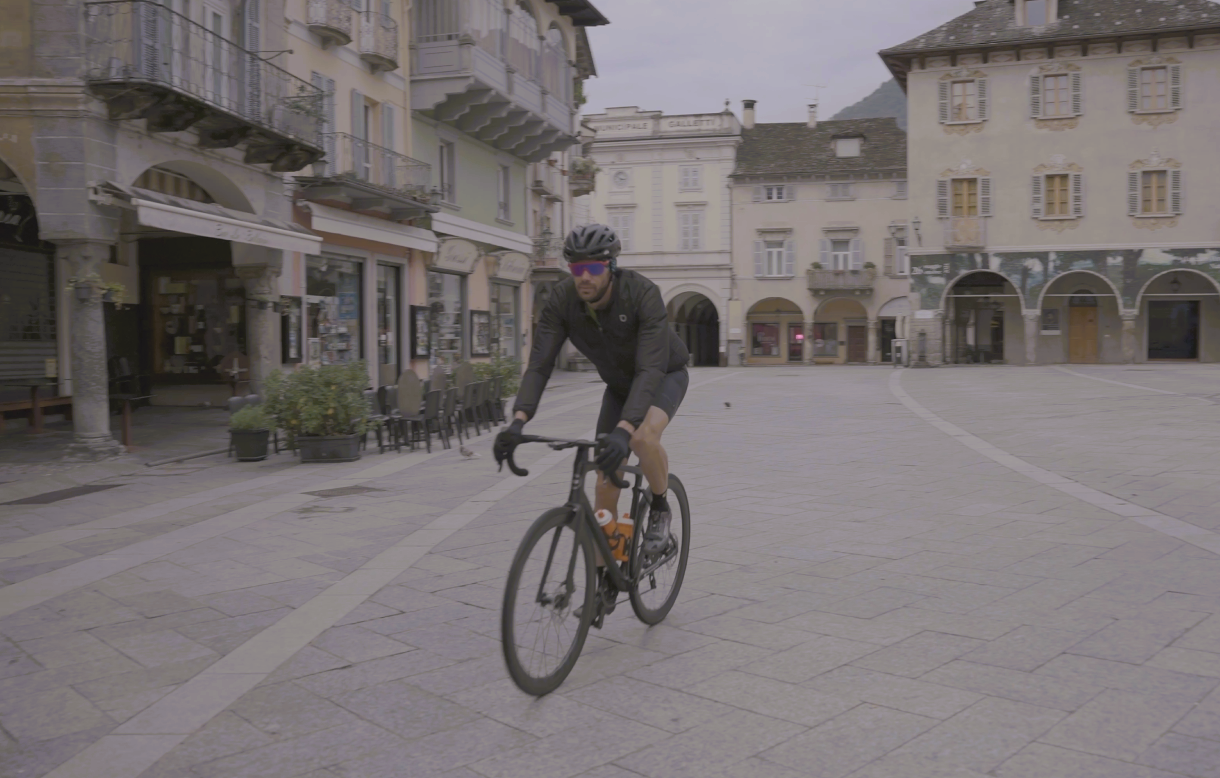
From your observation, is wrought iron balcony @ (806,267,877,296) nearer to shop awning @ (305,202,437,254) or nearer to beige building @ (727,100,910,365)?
beige building @ (727,100,910,365)

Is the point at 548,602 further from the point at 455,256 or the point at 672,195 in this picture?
the point at 672,195

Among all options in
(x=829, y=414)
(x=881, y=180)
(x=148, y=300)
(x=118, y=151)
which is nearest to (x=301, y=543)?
(x=118, y=151)

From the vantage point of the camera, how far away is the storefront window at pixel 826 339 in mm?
Answer: 52000

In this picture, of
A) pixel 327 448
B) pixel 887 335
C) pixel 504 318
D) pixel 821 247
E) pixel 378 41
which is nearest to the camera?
pixel 327 448

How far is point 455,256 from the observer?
25.3 meters

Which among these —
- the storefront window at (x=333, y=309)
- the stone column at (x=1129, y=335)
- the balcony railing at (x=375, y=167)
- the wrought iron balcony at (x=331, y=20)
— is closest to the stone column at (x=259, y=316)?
the storefront window at (x=333, y=309)

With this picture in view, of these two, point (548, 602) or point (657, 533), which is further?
point (657, 533)

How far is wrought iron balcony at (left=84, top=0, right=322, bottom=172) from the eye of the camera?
1217cm

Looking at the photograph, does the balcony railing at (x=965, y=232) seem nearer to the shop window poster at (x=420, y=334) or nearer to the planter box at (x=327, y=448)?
the shop window poster at (x=420, y=334)

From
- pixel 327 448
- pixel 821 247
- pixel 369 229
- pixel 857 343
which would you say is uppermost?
pixel 821 247

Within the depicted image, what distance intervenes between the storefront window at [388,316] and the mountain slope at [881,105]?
135 m

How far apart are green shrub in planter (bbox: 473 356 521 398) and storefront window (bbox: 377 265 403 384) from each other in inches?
203

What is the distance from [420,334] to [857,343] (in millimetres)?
32178

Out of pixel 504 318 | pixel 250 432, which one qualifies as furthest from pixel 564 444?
pixel 504 318
